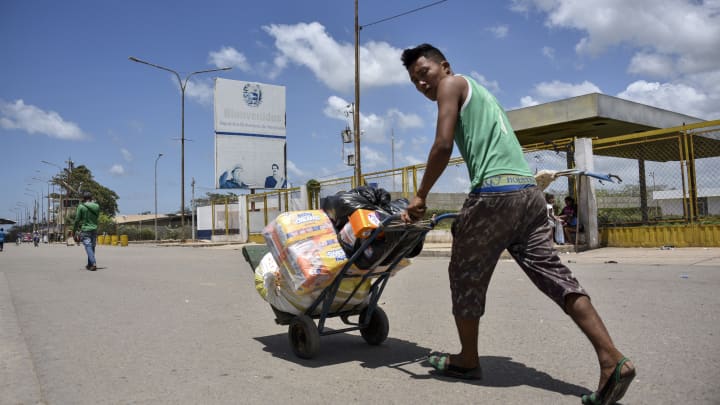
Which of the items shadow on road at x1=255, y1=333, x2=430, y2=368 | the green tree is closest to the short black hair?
shadow on road at x1=255, y1=333, x2=430, y2=368

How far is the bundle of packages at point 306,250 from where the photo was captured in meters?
3.50

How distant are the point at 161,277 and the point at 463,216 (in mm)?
8180

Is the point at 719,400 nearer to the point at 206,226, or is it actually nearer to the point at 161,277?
the point at 161,277

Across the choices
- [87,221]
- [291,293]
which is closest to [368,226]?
[291,293]

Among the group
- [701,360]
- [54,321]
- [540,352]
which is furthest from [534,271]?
[54,321]

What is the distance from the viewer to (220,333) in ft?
15.5

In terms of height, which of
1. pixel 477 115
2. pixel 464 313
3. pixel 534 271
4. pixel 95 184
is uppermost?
pixel 95 184

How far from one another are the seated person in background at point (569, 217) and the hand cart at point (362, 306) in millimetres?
10219

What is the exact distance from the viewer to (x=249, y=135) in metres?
32.3

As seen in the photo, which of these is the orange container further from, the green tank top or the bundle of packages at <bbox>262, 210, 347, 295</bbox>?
the green tank top

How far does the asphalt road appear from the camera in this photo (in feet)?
9.92

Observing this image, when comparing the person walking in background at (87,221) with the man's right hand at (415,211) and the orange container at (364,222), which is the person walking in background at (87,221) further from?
the man's right hand at (415,211)

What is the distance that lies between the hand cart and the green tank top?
1.27 feet

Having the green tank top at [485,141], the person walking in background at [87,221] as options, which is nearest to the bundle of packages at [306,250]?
the green tank top at [485,141]
